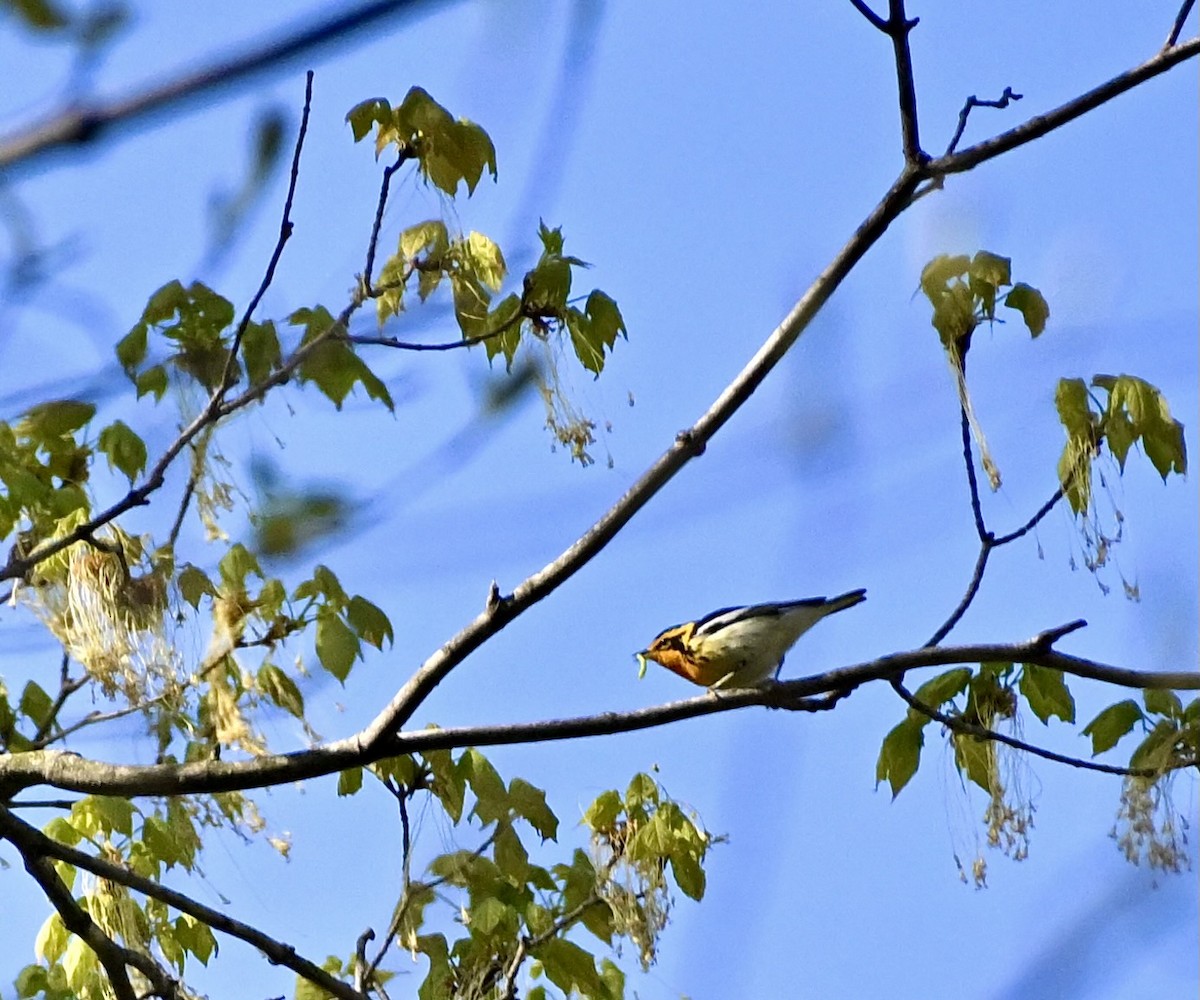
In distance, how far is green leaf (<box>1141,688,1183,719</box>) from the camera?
3.98m

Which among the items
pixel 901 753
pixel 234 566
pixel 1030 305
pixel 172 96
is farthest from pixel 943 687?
pixel 172 96

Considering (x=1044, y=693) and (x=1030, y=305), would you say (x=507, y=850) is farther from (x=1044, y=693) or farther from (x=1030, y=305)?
(x=1030, y=305)

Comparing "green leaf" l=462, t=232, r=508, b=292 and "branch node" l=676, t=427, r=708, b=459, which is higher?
"green leaf" l=462, t=232, r=508, b=292

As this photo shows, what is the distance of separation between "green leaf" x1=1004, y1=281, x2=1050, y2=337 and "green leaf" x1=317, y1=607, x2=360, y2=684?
192cm

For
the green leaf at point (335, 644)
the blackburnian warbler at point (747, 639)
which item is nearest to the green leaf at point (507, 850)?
the green leaf at point (335, 644)

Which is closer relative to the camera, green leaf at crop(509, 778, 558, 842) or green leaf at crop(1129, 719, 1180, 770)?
green leaf at crop(1129, 719, 1180, 770)

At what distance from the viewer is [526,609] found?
10.8 feet

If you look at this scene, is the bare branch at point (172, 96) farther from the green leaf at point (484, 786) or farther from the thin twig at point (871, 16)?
the green leaf at point (484, 786)

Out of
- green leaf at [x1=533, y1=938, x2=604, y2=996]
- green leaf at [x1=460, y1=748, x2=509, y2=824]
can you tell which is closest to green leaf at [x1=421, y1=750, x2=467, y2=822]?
green leaf at [x1=460, y1=748, x2=509, y2=824]

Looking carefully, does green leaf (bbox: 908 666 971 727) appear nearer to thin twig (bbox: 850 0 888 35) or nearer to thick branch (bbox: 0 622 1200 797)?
thick branch (bbox: 0 622 1200 797)

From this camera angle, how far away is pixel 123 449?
440cm

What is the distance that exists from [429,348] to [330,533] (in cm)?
168

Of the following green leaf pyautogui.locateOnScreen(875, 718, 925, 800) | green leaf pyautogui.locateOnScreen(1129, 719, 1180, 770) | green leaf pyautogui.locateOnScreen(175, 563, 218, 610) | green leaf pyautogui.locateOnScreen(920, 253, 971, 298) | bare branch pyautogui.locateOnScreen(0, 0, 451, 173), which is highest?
green leaf pyautogui.locateOnScreen(175, 563, 218, 610)

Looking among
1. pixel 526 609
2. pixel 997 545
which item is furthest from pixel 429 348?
pixel 997 545
